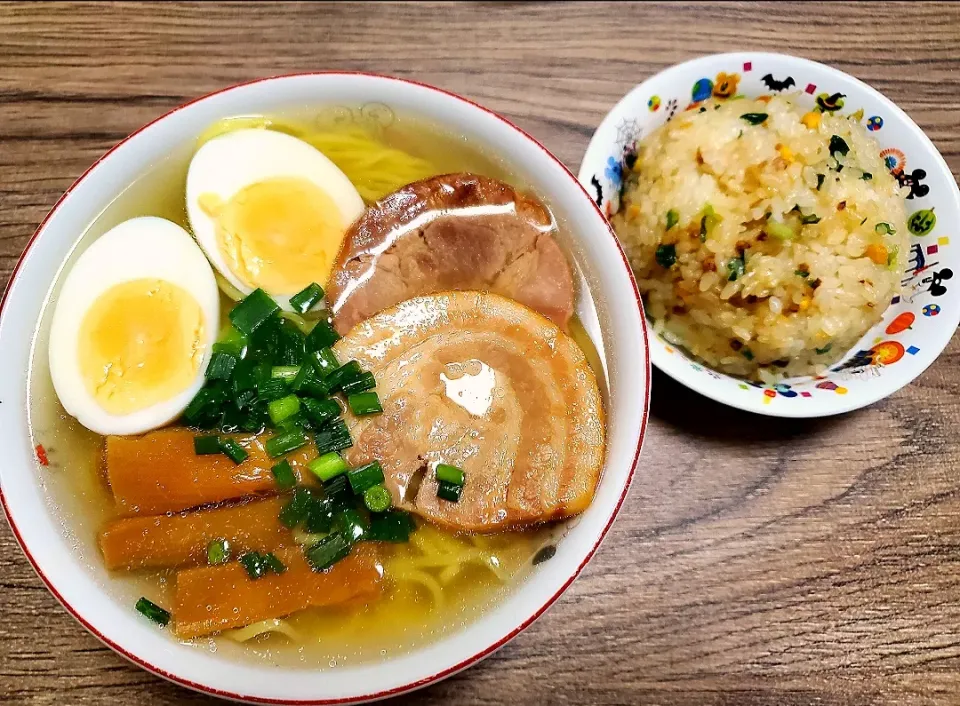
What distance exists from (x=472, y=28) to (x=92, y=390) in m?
1.38

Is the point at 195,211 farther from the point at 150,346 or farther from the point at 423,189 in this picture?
the point at 423,189

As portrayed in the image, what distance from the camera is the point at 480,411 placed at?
1379 millimetres

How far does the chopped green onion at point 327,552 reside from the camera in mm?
1271

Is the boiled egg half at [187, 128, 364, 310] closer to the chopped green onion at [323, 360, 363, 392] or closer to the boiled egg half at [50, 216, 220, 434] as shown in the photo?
the boiled egg half at [50, 216, 220, 434]

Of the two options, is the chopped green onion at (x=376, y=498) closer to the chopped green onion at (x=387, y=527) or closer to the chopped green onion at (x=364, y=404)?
the chopped green onion at (x=387, y=527)

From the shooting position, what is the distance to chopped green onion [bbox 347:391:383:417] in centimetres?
132

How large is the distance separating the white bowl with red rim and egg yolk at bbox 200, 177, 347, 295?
0.19 metres

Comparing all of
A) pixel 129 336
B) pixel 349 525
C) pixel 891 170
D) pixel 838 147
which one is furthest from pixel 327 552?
pixel 891 170

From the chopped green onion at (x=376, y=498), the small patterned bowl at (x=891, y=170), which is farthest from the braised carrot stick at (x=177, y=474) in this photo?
the small patterned bowl at (x=891, y=170)

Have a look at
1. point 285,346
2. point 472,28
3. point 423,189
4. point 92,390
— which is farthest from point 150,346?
point 472,28

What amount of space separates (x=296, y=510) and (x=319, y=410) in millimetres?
205

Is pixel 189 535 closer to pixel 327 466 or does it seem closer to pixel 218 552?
pixel 218 552

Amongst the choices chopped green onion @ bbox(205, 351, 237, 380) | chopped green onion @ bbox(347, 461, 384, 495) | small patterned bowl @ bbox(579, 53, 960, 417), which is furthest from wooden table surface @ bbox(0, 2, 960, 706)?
chopped green onion @ bbox(205, 351, 237, 380)

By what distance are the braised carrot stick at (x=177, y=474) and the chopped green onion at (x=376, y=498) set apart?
124mm
